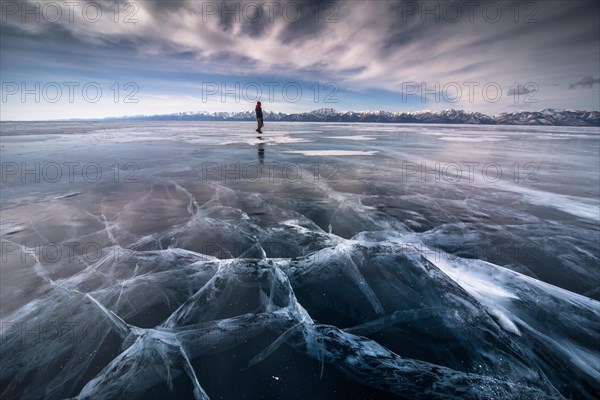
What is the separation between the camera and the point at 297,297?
284cm

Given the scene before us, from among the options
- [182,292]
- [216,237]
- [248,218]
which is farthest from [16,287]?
[248,218]

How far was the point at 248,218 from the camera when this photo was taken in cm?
493

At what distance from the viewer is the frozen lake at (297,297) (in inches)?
78.6

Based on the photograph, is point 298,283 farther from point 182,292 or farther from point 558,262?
point 558,262

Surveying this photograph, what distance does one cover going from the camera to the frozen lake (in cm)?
200
